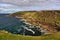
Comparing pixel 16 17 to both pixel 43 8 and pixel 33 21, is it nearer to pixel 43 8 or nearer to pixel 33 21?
pixel 33 21

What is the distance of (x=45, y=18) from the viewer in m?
3.95

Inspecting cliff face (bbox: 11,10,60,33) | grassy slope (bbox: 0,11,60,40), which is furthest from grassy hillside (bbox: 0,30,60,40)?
cliff face (bbox: 11,10,60,33)

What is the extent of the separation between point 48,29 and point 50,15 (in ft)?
1.36

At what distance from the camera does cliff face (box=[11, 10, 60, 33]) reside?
12.6 feet

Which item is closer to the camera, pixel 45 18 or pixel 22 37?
pixel 22 37

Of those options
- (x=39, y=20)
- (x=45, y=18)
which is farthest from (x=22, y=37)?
(x=45, y=18)

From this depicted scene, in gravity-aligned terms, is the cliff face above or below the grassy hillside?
above

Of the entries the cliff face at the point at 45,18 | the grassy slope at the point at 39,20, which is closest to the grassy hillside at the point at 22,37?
the grassy slope at the point at 39,20

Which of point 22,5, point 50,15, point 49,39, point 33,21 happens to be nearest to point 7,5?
point 22,5

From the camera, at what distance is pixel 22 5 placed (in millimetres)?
4082

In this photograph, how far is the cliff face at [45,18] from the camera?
12.6ft

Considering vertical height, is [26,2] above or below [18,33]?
above

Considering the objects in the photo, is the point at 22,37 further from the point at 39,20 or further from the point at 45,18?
the point at 45,18

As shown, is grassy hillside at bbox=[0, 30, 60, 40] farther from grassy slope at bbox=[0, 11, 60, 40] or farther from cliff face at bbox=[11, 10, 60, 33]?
cliff face at bbox=[11, 10, 60, 33]
